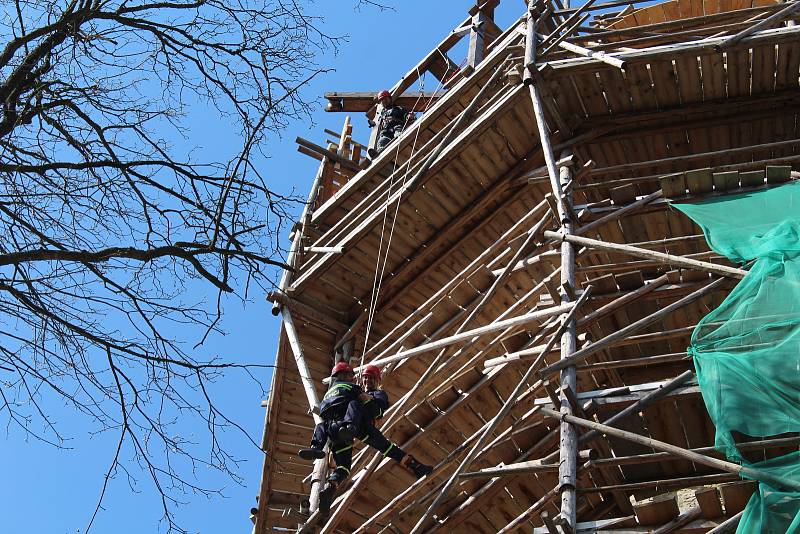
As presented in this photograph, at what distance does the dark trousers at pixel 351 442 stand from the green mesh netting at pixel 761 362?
310 centimetres

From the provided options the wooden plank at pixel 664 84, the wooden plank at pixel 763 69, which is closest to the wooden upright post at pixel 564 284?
the wooden plank at pixel 664 84

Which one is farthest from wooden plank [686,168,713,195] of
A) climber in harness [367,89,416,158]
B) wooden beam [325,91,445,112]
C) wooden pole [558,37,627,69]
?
wooden beam [325,91,445,112]

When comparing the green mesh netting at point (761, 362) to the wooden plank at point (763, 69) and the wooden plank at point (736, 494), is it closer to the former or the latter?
the wooden plank at point (736, 494)

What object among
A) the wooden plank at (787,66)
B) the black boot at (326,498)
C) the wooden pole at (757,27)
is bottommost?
the black boot at (326,498)

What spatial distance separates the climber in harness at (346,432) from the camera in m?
9.48

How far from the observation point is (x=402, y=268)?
533 inches

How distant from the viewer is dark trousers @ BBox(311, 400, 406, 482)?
9625 millimetres

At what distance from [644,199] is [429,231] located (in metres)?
3.36

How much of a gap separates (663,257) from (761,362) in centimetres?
172

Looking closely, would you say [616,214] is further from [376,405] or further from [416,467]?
[416,467]

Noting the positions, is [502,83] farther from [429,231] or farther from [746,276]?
[746,276]

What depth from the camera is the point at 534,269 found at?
1113 cm

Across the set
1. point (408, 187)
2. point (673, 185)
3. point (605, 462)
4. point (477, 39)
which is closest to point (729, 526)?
point (605, 462)

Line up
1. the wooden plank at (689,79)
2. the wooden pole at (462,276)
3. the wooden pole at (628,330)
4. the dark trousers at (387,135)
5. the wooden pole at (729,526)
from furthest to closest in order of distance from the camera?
the dark trousers at (387,135)
the wooden pole at (462,276)
the wooden plank at (689,79)
the wooden pole at (628,330)
the wooden pole at (729,526)
